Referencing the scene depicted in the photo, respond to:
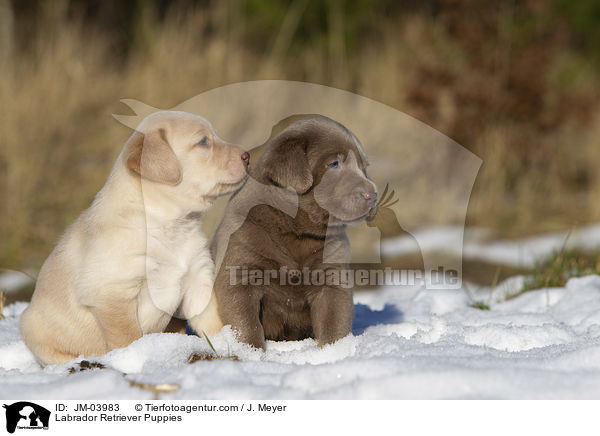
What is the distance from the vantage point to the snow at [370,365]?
7.54 ft

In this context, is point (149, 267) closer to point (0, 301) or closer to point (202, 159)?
point (202, 159)

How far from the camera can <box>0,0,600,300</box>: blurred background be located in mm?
6859

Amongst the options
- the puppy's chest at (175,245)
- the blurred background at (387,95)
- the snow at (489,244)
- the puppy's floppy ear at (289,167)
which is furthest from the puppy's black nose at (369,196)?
the blurred background at (387,95)

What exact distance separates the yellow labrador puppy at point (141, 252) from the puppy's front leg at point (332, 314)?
502mm

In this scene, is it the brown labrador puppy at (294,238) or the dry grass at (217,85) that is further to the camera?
the dry grass at (217,85)

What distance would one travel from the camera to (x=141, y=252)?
2.89m

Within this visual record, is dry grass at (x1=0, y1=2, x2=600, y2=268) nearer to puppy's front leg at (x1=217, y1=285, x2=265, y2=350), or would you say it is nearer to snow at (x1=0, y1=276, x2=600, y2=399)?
snow at (x1=0, y1=276, x2=600, y2=399)

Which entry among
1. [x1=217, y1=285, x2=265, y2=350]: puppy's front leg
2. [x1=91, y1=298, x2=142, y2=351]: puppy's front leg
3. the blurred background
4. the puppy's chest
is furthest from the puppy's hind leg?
the blurred background

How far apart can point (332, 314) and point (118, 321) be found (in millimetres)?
977

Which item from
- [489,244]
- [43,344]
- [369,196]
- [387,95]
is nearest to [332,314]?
[369,196]

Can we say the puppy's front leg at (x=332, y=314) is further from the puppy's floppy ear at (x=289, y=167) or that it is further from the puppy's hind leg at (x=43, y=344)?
the puppy's hind leg at (x=43, y=344)
